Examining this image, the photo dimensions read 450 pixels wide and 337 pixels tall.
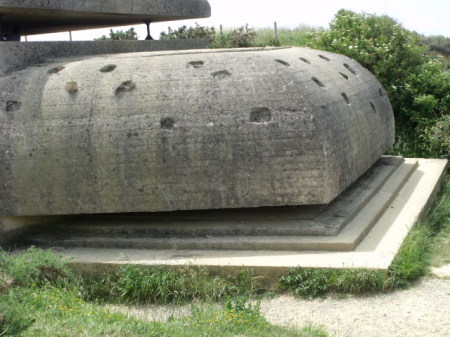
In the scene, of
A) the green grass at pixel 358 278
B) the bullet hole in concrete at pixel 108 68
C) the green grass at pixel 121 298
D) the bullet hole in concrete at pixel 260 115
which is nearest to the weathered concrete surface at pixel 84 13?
the bullet hole in concrete at pixel 108 68

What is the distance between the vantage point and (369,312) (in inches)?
243

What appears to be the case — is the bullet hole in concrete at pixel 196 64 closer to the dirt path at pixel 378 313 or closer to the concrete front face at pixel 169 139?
the concrete front face at pixel 169 139

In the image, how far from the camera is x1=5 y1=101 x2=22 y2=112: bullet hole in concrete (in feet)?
24.8

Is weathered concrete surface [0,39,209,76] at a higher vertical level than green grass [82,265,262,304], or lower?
higher

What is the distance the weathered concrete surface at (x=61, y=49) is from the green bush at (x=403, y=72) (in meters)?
3.39

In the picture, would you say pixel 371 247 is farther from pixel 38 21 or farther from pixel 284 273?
pixel 38 21

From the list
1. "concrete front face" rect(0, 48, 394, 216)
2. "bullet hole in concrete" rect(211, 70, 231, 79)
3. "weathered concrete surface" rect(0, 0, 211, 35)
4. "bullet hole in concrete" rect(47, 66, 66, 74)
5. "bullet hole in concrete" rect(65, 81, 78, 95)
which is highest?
"weathered concrete surface" rect(0, 0, 211, 35)

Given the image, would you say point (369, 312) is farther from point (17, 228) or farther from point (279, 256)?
point (17, 228)

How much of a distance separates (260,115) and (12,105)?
260cm

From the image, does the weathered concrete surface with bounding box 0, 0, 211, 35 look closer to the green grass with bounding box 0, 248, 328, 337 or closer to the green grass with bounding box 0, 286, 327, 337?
the green grass with bounding box 0, 248, 328, 337

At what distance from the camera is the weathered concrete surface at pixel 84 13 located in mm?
8312

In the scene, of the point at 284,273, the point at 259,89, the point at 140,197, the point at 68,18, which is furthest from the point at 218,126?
the point at 68,18

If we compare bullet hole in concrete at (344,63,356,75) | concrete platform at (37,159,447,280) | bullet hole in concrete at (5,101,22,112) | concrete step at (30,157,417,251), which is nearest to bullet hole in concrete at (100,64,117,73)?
bullet hole in concrete at (5,101,22,112)

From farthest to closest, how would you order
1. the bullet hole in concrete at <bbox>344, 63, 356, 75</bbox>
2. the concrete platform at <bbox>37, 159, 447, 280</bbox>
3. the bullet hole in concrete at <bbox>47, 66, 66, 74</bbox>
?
the bullet hole in concrete at <bbox>344, 63, 356, 75</bbox> → the bullet hole in concrete at <bbox>47, 66, 66, 74</bbox> → the concrete platform at <bbox>37, 159, 447, 280</bbox>
